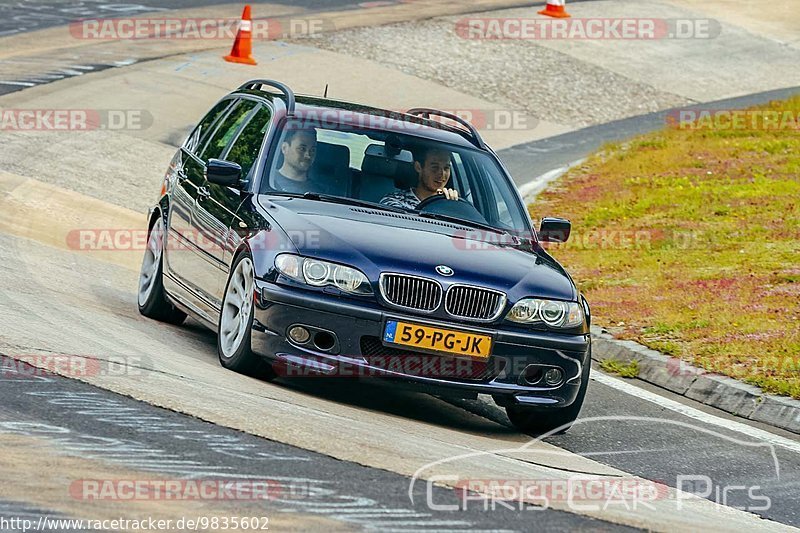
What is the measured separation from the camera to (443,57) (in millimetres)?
26688

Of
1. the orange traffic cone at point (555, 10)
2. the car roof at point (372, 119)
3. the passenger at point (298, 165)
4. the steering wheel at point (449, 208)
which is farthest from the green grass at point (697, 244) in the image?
the orange traffic cone at point (555, 10)

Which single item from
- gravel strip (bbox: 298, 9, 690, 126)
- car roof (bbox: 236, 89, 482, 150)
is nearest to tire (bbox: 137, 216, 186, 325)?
car roof (bbox: 236, 89, 482, 150)

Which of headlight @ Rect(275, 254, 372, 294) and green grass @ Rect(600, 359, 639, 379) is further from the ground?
headlight @ Rect(275, 254, 372, 294)

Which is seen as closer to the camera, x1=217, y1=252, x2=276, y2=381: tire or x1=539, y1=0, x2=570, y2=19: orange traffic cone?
x1=217, y1=252, x2=276, y2=381: tire

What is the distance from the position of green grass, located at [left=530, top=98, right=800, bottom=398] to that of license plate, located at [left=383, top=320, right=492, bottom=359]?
293 centimetres

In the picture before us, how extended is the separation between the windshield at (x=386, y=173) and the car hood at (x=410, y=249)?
0.29 m

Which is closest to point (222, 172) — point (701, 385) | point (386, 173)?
point (386, 173)

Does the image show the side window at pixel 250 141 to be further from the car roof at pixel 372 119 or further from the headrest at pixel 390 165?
the headrest at pixel 390 165

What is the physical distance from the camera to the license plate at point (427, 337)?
25.2 feet

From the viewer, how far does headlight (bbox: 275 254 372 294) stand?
25.4 ft

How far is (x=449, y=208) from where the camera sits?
917 centimetres

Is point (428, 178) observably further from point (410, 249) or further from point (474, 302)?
point (474, 302)

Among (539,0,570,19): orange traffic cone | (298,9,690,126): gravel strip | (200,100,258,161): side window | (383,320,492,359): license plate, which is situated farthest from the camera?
(539,0,570,19): orange traffic cone

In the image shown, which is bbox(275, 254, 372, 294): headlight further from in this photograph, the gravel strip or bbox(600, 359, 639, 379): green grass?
the gravel strip
